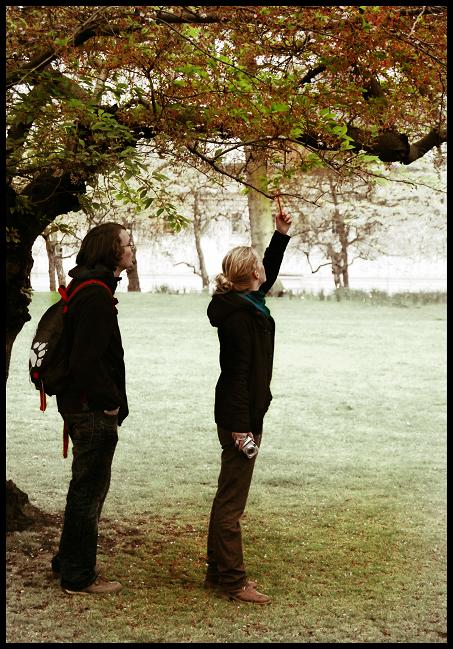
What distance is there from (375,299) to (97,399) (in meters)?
26.1

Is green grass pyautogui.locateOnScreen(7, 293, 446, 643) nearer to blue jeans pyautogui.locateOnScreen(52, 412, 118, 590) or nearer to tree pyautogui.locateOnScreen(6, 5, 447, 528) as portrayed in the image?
blue jeans pyautogui.locateOnScreen(52, 412, 118, 590)

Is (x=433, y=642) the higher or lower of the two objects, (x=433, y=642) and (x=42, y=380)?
the lower

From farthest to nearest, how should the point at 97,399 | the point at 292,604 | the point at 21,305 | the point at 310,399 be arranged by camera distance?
the point at 310,399 < the point at 21,305 < the point at 292,604 < the point at 97,399

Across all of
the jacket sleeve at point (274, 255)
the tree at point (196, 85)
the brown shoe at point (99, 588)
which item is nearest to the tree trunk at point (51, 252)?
the tree at point (196, 85)

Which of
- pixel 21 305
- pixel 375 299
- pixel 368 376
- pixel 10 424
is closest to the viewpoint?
pixel 21 305

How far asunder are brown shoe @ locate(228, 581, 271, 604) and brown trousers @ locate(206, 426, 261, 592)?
4 cm

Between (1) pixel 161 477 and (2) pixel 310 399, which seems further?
(2) pixel 310 399

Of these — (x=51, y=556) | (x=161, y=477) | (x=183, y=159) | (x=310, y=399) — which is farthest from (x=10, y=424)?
(x=183, y=159)

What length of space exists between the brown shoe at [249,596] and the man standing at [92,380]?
90 centimetres

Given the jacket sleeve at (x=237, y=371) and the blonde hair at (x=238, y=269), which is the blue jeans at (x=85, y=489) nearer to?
the jacket sleeve at (x=237, y=371)

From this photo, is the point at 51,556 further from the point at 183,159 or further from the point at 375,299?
the point at 375,299

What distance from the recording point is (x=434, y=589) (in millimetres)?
5742

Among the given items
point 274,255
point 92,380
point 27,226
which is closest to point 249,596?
point 92,380

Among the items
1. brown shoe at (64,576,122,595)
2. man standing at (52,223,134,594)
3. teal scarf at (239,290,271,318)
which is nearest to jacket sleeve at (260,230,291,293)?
teal scarf at (239,290,271,318)
